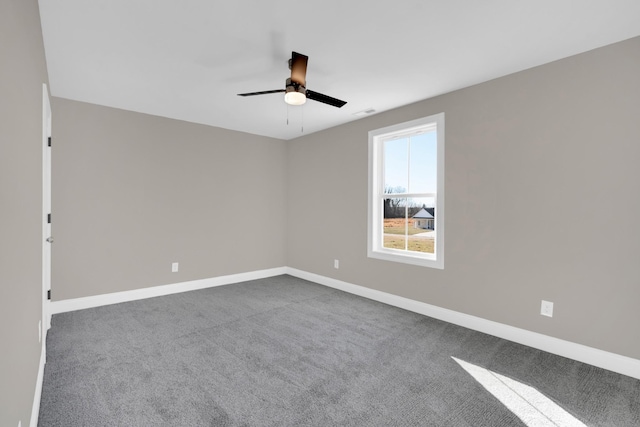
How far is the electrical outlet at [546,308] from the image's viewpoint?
2693mm

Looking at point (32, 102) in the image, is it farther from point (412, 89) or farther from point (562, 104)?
point (562, 104)

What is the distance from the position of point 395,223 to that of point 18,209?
3.70m

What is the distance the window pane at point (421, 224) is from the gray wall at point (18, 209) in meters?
3.57

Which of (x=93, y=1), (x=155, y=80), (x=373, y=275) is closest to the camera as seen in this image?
(x=93, y=1)

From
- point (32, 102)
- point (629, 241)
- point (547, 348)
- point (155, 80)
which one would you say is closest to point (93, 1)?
point (32, 102)

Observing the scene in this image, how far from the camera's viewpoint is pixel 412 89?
3.33 m

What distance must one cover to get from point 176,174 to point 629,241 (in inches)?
200

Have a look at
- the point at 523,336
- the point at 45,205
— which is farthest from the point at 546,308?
the point at 45,205

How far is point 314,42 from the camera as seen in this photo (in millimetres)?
2418

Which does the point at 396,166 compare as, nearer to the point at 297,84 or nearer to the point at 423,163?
the point at 423,163

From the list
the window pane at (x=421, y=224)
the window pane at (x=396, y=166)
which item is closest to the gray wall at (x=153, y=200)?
the window pane at (x=396, y=166)

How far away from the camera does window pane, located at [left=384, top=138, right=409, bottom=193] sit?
403 centimetres

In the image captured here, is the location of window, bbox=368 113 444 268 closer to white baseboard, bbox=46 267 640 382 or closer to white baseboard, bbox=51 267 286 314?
white baseboard, bbox=46 267 640 382

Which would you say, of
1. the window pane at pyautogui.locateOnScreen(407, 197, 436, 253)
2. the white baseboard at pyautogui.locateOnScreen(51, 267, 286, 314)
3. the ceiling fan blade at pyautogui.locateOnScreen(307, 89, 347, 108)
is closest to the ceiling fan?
the ceiling fan blade at pyautogui.locateOnScreen(307, 89, 347, 108)
